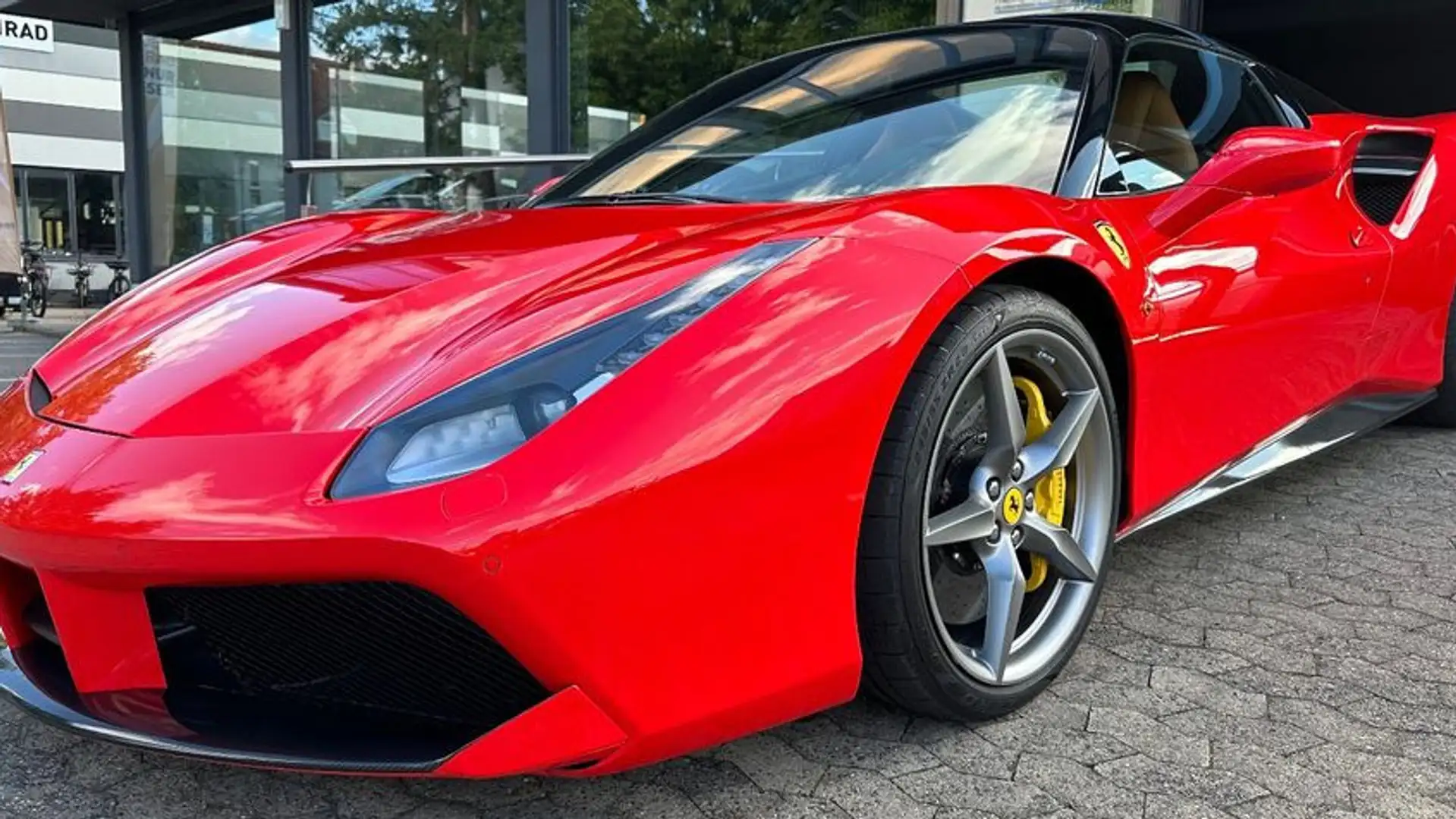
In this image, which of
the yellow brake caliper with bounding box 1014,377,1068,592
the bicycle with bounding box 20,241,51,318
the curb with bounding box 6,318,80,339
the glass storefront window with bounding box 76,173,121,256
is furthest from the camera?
the glass storefront window with bounding box 76,173,121,256

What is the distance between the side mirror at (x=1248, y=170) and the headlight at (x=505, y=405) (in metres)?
1.23

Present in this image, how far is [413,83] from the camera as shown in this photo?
8.89 meters

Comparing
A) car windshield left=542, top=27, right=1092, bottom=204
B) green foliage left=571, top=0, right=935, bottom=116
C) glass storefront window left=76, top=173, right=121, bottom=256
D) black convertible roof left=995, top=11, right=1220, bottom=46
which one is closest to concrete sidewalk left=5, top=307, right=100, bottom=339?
glass storefront window left=76, top=173, right=121, bottom=256

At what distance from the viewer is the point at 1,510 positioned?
4.83 ft

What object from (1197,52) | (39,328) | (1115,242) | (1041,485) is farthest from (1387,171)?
(39,328)

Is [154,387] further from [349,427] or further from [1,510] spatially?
[349,427]

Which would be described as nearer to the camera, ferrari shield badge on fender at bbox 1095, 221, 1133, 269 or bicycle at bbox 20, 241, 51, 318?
ferrari shield badge on fender at bbox 1095, 221, 1133, 269

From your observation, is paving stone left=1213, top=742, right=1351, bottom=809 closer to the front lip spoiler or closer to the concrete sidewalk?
the front lip spoiler

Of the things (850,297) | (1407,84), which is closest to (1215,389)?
(850,297)

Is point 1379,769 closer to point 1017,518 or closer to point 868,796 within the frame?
point 1017,518

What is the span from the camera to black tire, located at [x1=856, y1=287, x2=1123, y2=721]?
1570mm

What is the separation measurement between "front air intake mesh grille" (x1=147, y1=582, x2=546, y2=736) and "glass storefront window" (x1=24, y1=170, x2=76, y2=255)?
23.1 m

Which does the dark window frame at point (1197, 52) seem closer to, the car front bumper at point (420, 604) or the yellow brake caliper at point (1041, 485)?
the yellow brake caliper at point (1041, 485)

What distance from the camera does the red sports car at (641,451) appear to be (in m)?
1.31
